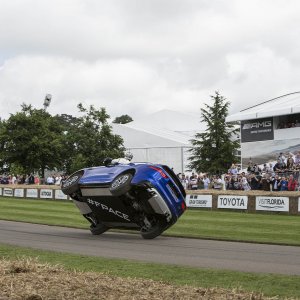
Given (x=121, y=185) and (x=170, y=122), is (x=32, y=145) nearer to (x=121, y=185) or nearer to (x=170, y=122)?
(x=170, y=122)

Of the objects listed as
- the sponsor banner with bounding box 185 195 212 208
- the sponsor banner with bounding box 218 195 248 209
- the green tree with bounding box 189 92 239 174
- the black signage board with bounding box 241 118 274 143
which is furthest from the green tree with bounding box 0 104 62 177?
the sponsor banner with bounding box 218 195 248 209

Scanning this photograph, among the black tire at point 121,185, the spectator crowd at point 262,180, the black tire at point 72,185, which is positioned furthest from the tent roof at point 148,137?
the black tire at point 121,185

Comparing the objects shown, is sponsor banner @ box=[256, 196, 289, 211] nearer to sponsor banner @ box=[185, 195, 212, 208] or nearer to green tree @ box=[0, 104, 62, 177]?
sponsor banner @ box=[185, 195, 212, 208]

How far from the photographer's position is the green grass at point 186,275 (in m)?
7.67

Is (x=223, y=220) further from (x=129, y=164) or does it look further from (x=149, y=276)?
(x=149, y=276)

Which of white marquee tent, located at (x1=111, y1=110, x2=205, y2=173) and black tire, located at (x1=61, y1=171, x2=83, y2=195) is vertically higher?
white marquee tent, located at (x1=111, y1=110, x2=205, y2=173)

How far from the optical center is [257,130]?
4212 centimetres

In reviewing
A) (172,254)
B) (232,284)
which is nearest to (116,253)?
(172,254)

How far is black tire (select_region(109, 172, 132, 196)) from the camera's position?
13.4m

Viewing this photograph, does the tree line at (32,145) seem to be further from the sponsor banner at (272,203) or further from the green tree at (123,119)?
the green tree at (123,119)

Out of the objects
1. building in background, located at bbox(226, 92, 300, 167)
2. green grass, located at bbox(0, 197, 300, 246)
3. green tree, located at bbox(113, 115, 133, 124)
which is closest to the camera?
green grass, located at bbox(0, 197, 300, 246)

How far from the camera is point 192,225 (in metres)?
18.5

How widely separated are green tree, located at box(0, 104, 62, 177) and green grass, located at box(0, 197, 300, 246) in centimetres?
3906

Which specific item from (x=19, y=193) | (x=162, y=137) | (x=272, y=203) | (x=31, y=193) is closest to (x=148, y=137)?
(x=162, y=137)
